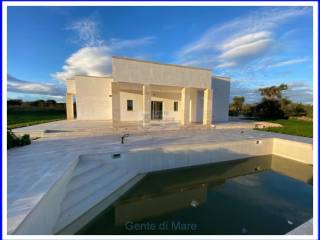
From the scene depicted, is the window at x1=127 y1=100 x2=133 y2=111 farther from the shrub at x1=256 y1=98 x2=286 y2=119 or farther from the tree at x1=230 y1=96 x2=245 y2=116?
the tree at x1=230 y1=96 x2=245 y2=116

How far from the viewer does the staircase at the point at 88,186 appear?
3.39 meters

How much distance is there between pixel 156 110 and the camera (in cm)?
1480

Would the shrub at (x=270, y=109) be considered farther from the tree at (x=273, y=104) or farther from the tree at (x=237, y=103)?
the tree at (x=237, y=103)

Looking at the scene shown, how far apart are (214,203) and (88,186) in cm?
373

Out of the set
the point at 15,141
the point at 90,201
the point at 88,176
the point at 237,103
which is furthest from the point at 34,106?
the point at 237,103

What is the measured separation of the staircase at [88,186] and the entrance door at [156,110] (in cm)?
926

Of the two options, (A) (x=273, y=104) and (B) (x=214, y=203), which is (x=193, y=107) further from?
(A) (x=273, y=104)

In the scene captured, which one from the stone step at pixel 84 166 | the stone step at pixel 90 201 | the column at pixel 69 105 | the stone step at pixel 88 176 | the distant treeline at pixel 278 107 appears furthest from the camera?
the distant treeline at pixel 278 107

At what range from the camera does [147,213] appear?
13.2ft

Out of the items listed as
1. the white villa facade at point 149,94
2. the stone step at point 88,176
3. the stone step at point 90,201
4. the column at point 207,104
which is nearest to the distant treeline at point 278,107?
the white villa facade at point 149,94

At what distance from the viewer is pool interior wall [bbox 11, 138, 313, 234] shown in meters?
2.86

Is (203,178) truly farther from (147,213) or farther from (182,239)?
(182,239)

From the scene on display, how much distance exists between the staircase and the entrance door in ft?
30.4

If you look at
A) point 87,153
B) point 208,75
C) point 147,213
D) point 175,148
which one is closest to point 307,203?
point 175,148
